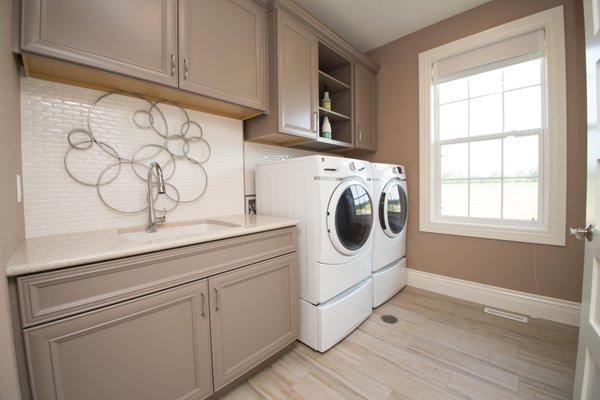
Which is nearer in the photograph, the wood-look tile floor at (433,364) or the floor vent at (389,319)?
the wood-look tile floor at (433,364)

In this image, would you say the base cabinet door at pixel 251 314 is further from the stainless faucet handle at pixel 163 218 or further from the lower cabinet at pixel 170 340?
the stainless faucet handle at pixel 163 218

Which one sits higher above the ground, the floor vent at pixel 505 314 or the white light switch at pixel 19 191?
the white light switch at pixel 19 191

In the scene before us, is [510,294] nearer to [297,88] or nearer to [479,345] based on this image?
[479,345]

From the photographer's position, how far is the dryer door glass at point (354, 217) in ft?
5.50

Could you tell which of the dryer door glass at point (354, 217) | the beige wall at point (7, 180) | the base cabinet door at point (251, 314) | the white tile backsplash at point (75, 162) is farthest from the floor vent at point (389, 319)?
the beige wall at point (7, 180)

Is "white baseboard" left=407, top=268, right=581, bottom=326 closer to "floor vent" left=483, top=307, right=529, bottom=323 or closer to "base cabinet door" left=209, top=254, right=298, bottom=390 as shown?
"floor vent" left=483, top=307, right=529, bottom=323

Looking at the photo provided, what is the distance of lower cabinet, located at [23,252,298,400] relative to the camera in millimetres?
786

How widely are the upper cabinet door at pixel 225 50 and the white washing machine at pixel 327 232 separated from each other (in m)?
0.60

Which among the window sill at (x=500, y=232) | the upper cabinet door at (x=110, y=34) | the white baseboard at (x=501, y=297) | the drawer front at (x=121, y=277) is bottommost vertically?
the white baseboard at (x=501, y=297)

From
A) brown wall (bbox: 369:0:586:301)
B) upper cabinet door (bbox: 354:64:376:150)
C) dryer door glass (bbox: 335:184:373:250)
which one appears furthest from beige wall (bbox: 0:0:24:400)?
brown wall (bbox: 369:0:586:301)

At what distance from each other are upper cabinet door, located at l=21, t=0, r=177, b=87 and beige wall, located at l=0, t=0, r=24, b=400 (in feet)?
0.28

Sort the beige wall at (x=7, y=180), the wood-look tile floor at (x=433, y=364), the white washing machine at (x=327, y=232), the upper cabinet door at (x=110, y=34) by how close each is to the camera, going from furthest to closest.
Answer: the white washing machine at (x=327, y=232), the wood-look tile floor at (x=433, y=364), the upper cabinet door at (x=110, y=34), the beige wall at (x=7, y=180)

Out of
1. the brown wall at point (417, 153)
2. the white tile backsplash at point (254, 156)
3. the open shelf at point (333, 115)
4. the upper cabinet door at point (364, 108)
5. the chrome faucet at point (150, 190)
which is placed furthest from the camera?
the upper cabinet door at point (364, 108)

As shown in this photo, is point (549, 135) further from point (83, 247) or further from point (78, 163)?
point (78, 163)
